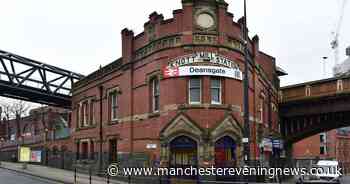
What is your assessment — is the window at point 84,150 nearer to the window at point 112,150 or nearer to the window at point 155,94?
the window at point 112,150

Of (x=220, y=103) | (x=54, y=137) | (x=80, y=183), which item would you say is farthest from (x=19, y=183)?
(x=54, y=137)

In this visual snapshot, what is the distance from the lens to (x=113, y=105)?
36.6m

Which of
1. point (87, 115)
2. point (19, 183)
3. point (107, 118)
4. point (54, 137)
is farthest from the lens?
point (54, 137)

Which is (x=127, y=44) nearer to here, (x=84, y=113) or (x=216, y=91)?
(x=216, y=91)

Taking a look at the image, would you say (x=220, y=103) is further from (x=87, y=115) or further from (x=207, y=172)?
(x=87, y=115)

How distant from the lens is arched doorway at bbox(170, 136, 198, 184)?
27.2m

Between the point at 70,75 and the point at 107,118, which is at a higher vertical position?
the point at 70,75

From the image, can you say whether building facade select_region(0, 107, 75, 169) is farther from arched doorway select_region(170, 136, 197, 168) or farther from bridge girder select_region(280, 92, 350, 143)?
bridge girder select_region(280, 92, 350, 143)

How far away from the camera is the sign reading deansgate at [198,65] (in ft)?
89.5

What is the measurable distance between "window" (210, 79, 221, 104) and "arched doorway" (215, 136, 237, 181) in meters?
2.13

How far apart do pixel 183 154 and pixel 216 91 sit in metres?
3.98

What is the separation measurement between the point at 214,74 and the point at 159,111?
385cm

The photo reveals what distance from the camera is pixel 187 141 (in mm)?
27422

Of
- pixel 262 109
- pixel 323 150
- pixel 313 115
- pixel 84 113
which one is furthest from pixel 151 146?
pixel 323 150
